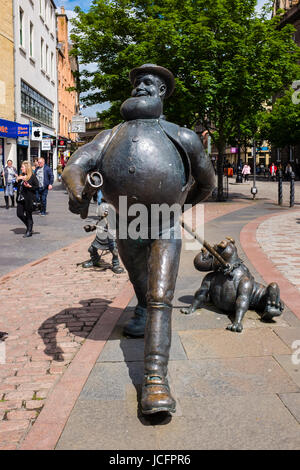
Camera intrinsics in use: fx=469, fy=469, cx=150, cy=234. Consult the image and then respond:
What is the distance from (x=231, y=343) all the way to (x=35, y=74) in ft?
95.4

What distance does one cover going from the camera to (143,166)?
2.91 m

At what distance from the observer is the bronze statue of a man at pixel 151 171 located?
2883 millimetres

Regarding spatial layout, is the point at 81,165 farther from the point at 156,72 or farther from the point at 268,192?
the point at 268,192

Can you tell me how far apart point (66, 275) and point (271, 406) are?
4.43 meters

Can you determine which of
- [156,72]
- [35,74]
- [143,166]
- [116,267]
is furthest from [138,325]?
[35,74]

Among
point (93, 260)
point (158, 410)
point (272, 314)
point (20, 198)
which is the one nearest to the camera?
point (158, 410)

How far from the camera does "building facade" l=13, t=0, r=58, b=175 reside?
81.4 feet

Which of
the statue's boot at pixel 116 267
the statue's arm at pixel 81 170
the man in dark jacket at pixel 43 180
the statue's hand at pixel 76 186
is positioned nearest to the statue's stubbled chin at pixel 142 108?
the statue's arm at pixel 81 170

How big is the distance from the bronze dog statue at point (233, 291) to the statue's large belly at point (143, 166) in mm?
1654

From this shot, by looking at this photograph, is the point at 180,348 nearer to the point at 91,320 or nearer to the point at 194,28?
the point at 91,320

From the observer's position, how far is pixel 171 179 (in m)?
2.98

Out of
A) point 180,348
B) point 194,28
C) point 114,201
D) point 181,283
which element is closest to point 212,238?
point 181,283

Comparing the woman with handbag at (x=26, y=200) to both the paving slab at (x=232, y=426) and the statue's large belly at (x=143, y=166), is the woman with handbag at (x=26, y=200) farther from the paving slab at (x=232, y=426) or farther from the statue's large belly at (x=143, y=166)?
the paving slab at (x=232, y=426)

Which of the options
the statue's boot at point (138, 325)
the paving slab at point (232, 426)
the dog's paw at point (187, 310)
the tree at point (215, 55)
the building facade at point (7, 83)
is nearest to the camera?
the paving slab at point (232, 426)
